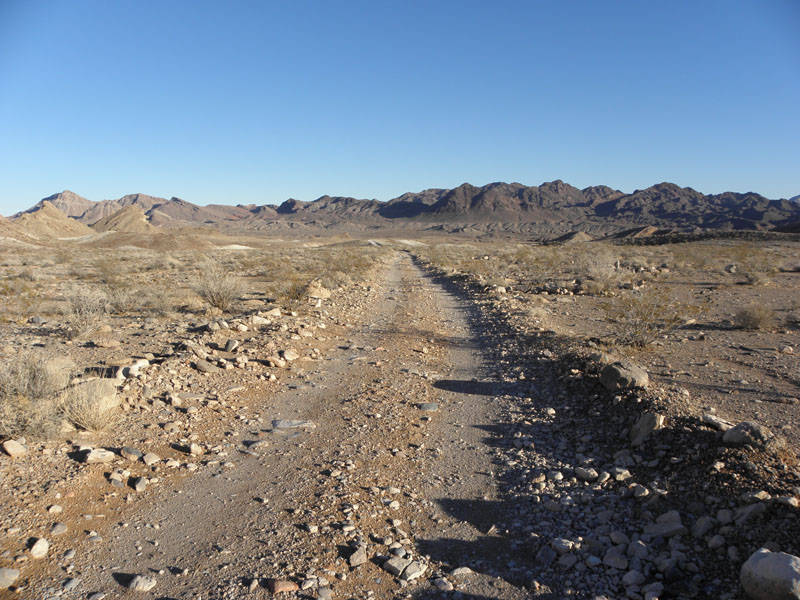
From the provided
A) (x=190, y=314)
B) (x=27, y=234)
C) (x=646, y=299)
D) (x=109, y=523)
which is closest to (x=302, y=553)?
(x=109, y=523)

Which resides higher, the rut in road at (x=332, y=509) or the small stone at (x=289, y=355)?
the small stone at (x=289, y=355)

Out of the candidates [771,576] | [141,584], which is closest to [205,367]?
[141,584]

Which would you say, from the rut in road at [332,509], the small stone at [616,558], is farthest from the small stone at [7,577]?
the small stone at [616,558]

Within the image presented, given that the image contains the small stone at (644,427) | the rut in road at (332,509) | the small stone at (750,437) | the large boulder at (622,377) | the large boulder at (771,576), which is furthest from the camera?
the large boulder at (622,377)

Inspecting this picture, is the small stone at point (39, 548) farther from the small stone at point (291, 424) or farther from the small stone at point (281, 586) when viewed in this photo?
→ the small stone at point (291, 424)

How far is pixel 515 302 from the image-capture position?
50.3 feet

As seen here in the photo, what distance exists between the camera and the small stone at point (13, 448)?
4508 mm

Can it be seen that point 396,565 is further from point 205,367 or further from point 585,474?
point 205,367

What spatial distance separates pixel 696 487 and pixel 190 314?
12.4m

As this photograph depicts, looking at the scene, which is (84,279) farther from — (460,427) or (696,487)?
(696,487)

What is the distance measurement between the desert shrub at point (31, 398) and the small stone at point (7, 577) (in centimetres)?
199

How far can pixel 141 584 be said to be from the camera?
3.19 meters

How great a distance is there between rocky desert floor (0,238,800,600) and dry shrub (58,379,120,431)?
0.9 inches

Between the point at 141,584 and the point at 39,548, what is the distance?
2.90 feet
